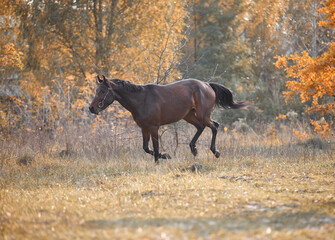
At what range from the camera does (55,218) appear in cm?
499

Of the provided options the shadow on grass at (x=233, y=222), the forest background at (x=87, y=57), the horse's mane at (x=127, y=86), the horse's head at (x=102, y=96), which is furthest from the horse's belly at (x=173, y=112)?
the shadow on grass at (x=233, y=222)

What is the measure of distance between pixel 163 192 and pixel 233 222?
6.58 feet

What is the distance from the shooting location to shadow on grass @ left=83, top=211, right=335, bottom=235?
14.3 feet

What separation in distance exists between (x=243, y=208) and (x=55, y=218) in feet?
7.81

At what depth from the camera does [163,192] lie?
6465 mm

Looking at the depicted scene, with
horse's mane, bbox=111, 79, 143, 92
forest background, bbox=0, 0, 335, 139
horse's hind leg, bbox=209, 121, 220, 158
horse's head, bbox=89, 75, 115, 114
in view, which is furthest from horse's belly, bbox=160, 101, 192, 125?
forest background, bbox=0, 0, 335, 139

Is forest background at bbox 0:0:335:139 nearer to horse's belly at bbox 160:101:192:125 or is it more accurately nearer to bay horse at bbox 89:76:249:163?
bay horse at bbox 89:76:249:163

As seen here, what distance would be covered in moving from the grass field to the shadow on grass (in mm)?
11

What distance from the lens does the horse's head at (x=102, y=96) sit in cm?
870

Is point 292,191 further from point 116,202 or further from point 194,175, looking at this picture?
point 116,202

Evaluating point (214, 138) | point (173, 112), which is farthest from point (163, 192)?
point (214, 138)

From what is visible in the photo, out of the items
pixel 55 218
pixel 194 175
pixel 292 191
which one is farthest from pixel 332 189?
pixel 55 218

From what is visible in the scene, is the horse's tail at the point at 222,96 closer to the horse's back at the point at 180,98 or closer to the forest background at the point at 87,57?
the horse's back at the point at 180,98

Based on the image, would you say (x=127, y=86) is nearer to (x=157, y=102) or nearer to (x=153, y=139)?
(x=157, y=102)
